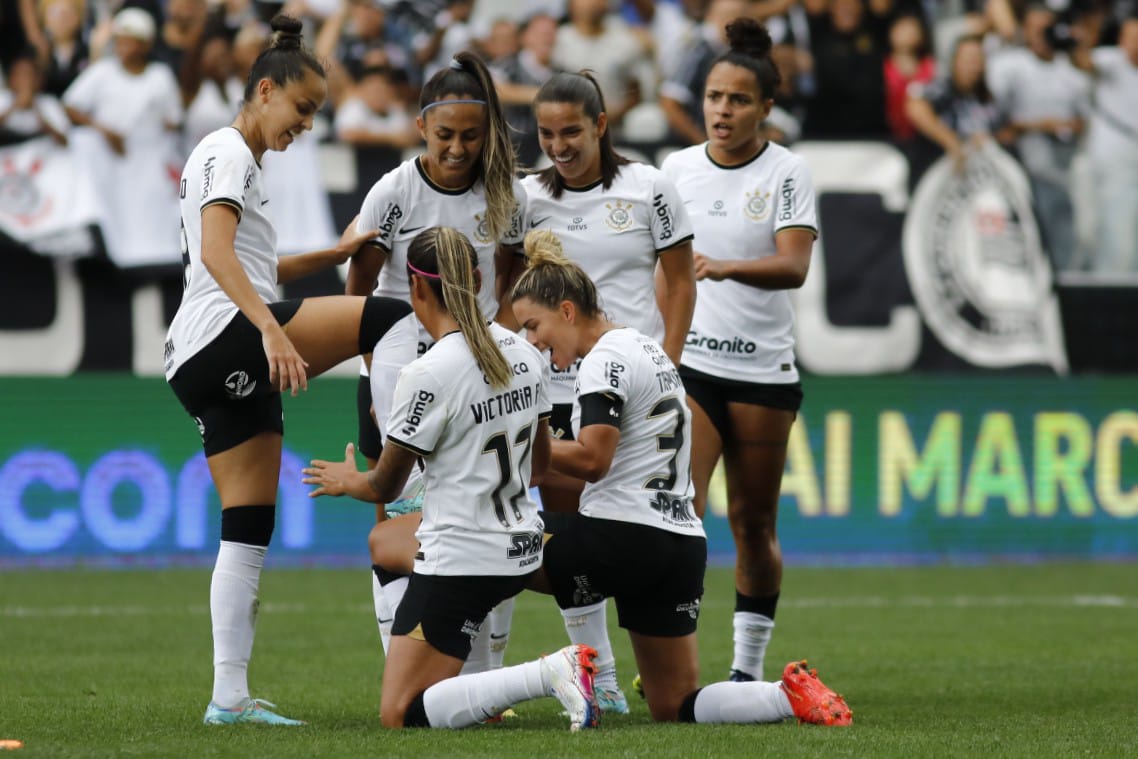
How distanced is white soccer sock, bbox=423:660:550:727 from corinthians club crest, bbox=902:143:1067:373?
30.4ft

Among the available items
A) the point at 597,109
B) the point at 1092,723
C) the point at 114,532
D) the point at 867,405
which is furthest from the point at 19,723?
the point at 867,405

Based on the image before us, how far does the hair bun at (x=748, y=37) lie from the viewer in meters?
6.83

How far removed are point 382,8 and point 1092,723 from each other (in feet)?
32.3

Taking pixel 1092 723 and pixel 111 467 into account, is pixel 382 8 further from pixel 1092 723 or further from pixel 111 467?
pixel 1092 723

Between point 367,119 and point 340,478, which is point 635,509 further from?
point 367,119

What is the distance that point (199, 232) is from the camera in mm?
5465

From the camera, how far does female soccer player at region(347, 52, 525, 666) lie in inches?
227

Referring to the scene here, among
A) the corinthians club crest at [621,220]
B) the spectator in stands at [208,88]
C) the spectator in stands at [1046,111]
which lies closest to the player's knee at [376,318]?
the corinthians club crest at [621,220]

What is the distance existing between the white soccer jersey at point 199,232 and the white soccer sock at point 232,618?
0.65 metres

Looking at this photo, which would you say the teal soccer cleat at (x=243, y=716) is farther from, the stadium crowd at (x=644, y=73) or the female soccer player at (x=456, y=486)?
the stadium crowd at (x=644, y=73)

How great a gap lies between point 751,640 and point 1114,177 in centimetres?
878

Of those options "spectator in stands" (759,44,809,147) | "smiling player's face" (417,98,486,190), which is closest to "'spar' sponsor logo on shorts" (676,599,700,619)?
"smiling player's face" (417,98,486,190)

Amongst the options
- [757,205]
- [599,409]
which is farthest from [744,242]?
[599,409]

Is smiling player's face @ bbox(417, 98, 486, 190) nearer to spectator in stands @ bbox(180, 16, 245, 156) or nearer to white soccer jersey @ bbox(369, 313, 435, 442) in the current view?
white soccer jersey @ bbox(369, 313, 435, 442)
